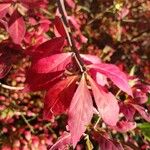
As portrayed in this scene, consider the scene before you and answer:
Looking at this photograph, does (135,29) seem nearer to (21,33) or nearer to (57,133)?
(57,133)

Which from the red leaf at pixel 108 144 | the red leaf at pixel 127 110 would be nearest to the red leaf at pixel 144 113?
the red leaf at pixel 127 110

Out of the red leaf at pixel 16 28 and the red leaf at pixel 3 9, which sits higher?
the red leaf at pixel 3 9

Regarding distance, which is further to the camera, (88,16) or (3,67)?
(88,16)

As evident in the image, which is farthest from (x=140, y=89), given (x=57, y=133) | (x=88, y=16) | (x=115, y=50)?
(x=88, y=16)

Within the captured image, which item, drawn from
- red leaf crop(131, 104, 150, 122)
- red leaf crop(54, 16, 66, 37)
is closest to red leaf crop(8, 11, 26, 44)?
red leaf crop(54, 16, 66, 37)

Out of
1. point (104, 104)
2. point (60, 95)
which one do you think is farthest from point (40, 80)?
point (104, 104)

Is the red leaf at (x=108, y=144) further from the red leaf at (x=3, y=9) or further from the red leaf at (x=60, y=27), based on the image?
the red leaf at (x=3, y=9)
